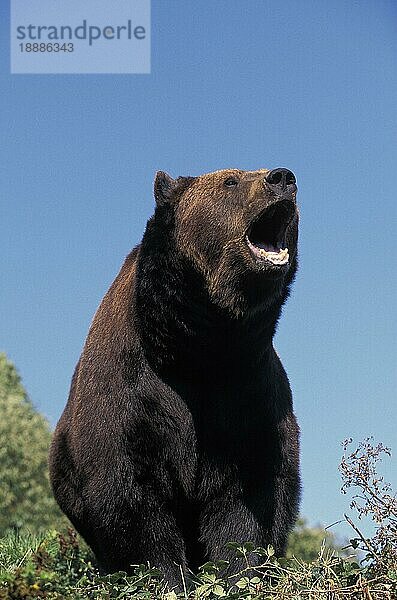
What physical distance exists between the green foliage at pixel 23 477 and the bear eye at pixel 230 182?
804 inches

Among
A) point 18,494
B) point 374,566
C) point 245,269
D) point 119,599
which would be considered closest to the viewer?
point 119,599

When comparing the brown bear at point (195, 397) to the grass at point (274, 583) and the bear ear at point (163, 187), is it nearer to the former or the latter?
the bear ear at point (163, 187)

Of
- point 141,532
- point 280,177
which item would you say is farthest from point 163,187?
point 141,532

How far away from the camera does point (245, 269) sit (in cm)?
602

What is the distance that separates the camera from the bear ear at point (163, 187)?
6.60 meters

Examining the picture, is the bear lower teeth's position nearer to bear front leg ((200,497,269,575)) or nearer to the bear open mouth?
the bear open mouth

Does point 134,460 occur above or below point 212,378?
below

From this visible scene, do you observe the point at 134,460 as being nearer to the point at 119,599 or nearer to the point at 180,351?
the point at 180,351

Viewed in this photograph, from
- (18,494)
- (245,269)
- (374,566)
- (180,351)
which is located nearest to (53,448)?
(180,351)

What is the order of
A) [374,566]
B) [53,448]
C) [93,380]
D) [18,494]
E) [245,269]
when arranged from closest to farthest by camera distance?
1. [374,566]
2. [245,269]
3. [93,380]
4. [53,448]
5. [18,494]

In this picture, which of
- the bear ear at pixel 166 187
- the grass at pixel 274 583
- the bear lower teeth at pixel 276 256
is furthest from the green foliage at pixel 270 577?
→ the bear ear at pixel 166 187

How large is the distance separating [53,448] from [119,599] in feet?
8.93

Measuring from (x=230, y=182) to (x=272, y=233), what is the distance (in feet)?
1.44

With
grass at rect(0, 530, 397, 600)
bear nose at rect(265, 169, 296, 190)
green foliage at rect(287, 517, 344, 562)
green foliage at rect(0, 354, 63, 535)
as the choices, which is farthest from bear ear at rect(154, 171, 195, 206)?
green foliage at rect(287, 517, 344, 562)
